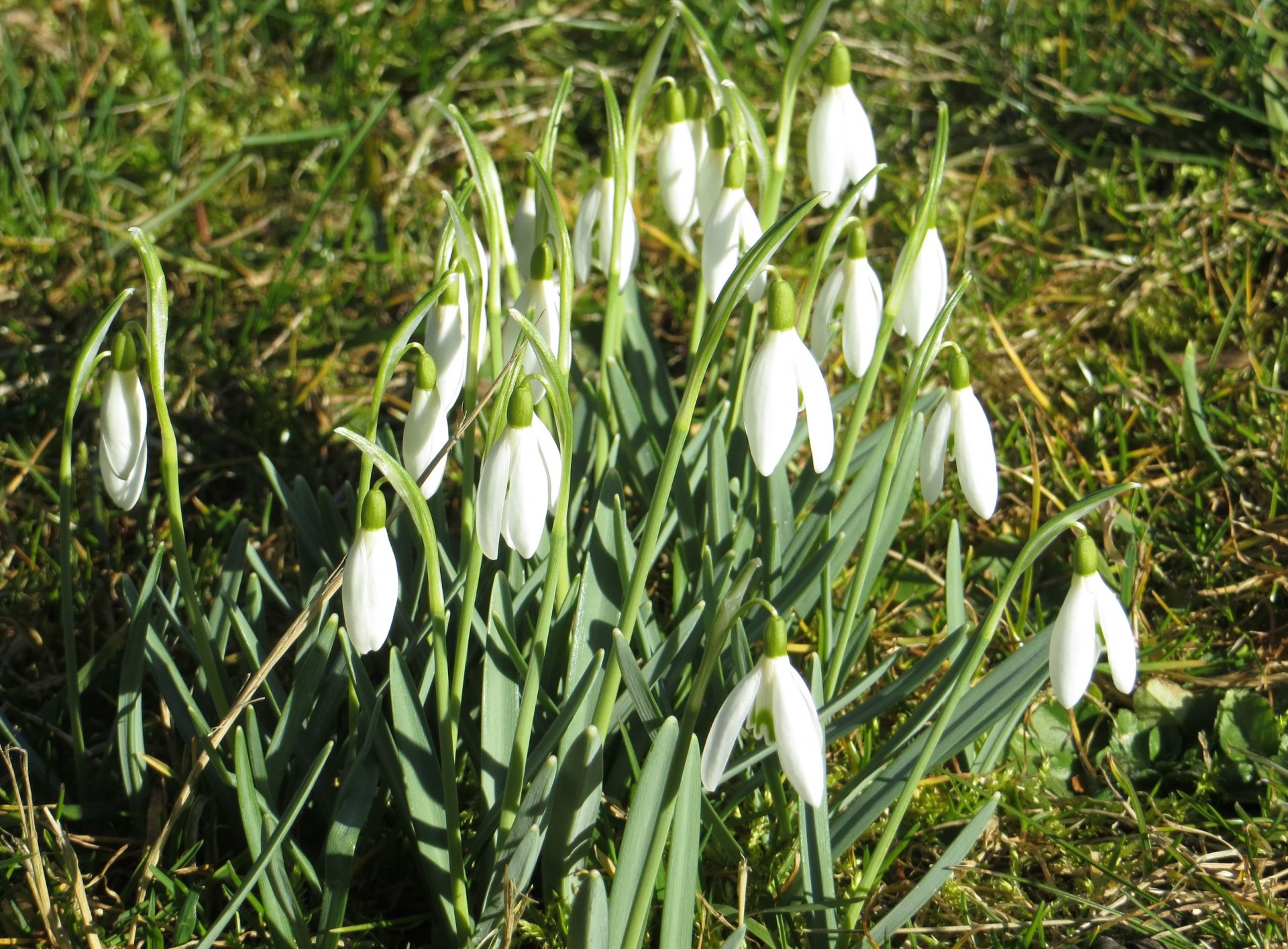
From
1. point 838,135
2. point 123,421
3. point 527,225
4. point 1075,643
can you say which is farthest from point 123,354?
point 1075,643

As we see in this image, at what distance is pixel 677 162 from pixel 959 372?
52 cm

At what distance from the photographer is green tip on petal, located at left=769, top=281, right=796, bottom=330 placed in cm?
113

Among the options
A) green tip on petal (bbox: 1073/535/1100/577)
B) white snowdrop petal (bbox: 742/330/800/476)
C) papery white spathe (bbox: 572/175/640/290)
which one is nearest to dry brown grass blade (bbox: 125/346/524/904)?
white snowdrop petal (bbox: 742/330/800/476)

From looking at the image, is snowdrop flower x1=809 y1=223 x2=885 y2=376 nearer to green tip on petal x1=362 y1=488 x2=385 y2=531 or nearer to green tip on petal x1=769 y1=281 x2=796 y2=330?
green tip on petal x1=769 y1=281 x2=796 y2=330

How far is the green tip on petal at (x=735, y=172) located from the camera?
144cm

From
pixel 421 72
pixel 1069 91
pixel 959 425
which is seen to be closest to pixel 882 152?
pixel 1069 91

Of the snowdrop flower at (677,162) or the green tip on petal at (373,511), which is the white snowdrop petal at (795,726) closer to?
the green tip on petal at (373,511)

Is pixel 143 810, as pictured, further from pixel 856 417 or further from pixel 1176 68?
pixel 1176 68

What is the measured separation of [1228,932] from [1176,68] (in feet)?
7.11

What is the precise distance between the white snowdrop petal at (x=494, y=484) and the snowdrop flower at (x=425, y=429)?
15cm

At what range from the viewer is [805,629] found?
1795mm

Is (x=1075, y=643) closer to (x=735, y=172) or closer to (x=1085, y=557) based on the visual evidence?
(x=1085, y=557)

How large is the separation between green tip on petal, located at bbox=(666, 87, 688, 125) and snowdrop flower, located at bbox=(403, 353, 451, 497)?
493mm

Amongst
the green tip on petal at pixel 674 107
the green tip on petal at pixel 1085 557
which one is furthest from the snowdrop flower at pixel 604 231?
the green tip on petal at pixel 1085 557
